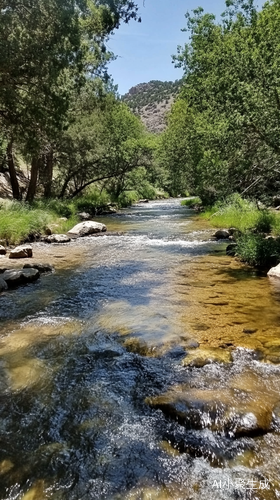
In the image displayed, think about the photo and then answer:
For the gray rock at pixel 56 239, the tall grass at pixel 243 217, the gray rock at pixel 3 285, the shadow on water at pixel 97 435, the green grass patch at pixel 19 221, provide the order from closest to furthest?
the shadow on water at pixel 97 435, the gray rock at pixel 3 285, the green grass patch at pixel 19 221, the tall grass at pixel 243 217, the gray rock at pixel 56 239

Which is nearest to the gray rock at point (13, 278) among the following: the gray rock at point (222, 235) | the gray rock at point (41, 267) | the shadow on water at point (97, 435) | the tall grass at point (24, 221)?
the gray rock at point (41, 267)

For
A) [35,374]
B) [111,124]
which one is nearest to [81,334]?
[35,374]

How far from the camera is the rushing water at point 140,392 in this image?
3.33 meters

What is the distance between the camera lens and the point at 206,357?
5523mm

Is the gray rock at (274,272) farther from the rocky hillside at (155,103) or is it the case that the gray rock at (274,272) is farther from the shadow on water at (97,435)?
the rocky hillside at (155,103)

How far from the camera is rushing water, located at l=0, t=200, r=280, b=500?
333 cm

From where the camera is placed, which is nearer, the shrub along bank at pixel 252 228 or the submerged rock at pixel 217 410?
the submerged rock at pixel 217 410

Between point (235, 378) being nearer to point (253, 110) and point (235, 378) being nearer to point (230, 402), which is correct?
point (230, 402)

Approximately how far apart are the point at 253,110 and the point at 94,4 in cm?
1117

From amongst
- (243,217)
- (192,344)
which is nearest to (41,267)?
(192,344)

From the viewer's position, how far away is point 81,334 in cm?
661

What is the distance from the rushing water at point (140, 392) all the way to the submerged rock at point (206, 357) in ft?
0.09

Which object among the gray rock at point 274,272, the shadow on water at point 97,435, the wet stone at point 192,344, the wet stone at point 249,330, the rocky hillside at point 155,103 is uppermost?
the rocky hillside at point 155,103

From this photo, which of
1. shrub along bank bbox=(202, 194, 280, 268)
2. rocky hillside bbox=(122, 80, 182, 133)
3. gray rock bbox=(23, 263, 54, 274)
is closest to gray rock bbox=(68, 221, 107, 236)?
shrub along bank bbox=(202, 194, 280, 268)
